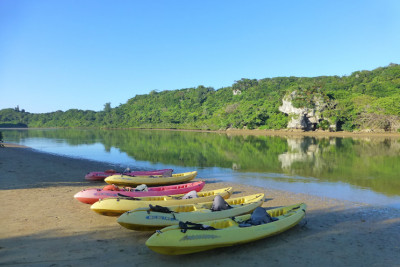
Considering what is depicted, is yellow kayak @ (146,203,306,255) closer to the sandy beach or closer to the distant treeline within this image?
the sandy beach

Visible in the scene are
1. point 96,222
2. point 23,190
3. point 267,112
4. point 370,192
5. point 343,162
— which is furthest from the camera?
point 267,112

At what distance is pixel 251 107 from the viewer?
79438 millimetres

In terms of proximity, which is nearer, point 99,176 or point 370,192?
point 370,192

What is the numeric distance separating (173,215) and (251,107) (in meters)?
75.2

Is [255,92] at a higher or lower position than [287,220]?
higher

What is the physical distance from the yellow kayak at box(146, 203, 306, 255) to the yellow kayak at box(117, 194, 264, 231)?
609 millimetres

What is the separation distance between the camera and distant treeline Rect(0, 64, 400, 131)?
5821cm

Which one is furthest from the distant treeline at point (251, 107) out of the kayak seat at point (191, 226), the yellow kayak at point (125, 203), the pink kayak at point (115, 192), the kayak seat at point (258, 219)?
the kayak seat at point (191, 226)

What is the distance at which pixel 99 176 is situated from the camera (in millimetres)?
13539

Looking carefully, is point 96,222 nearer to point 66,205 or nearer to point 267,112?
point 66,205

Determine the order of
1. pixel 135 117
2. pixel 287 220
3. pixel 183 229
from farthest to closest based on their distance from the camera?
pixel 135 117 → pixel 287 220 → pixel 183 229

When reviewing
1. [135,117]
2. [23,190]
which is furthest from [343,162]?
[135,117]

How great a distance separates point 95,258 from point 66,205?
14.9ft

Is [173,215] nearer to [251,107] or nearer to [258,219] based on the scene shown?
[258,219]
